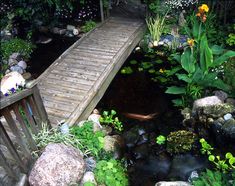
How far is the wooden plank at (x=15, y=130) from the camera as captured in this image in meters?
3.29

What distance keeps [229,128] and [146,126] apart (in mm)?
1478

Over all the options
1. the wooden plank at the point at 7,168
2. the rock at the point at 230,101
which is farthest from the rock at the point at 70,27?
the wooden plank at the point at 7,168

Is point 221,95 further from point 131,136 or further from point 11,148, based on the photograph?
point 11,148

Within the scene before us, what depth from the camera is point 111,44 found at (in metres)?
7.00

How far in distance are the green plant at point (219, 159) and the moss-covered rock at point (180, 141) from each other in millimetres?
201

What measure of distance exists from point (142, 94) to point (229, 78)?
180 cm

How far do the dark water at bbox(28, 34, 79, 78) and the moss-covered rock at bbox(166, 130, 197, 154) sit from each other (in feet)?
12.0


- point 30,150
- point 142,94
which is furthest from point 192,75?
point 30,150

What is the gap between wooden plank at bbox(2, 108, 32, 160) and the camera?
10.8 feet

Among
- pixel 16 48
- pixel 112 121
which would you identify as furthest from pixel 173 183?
pixel 16 48

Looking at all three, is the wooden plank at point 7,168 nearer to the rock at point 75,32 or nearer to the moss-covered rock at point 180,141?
the moss-covered rock at point 180,141

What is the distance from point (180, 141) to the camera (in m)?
4.93

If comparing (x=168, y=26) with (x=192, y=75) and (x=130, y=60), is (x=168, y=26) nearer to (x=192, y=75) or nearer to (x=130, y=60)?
(x=130, y=60)

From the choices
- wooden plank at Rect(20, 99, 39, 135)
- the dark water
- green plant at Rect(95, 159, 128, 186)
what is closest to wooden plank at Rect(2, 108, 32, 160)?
wooden plank at Rect(20, 99, 39, 135)
